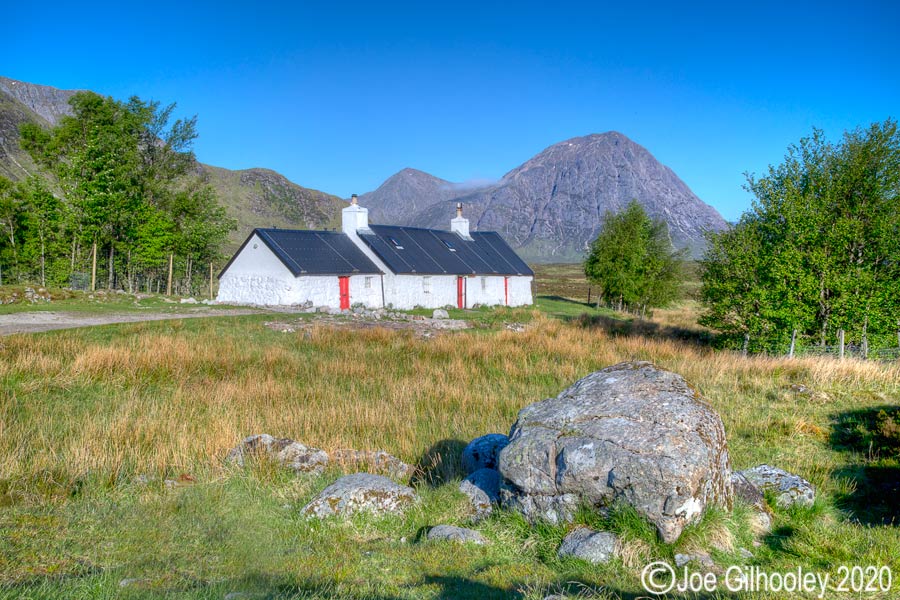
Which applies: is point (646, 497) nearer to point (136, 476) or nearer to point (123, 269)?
point (136, 476)

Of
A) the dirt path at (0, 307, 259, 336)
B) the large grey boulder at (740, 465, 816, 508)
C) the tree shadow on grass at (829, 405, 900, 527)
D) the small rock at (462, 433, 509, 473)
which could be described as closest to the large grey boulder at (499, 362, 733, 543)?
the large grey boulder at (740, 465, 816, 508)

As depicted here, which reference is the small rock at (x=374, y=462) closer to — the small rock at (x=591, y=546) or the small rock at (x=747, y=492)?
the small rock at (x=591, y=546)

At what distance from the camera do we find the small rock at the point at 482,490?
6.45 metres

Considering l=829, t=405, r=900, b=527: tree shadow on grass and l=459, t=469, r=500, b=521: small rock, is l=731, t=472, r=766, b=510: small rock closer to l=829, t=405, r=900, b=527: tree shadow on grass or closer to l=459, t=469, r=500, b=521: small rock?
l=829, t=405, r=900, b=527: tree shadow on grass

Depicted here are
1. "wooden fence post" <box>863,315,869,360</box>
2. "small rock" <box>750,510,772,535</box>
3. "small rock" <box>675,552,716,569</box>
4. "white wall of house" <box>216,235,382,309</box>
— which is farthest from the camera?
"white wall of house" <box>216,235,382,309</box>

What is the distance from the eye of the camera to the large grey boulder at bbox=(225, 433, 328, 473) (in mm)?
7711

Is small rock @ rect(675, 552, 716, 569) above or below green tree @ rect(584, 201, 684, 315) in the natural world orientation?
below

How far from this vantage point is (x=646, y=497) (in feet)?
17.8

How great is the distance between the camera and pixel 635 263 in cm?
4531

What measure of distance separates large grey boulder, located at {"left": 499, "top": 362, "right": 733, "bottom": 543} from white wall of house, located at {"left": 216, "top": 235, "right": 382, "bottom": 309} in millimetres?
30368

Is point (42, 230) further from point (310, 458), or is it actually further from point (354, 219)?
point (310, 458)

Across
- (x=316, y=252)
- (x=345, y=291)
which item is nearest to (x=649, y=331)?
(x=345, y=291)

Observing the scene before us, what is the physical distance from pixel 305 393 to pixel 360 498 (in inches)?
263

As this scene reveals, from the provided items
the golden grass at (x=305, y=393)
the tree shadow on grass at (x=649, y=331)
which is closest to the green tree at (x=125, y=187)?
the golden grass at (x=305, y=393)
